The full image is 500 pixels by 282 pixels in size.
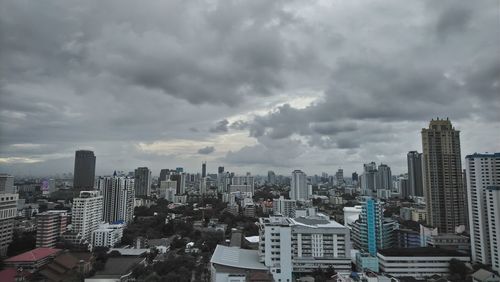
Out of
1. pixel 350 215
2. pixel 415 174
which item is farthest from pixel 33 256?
pixel 415 174

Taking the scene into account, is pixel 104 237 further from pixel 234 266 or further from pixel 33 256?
pixel 234 266

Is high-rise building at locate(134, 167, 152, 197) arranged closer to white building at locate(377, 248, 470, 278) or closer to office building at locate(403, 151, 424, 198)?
office building at locate(403, 151, 424, 198)

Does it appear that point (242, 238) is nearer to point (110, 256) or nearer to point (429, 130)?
point (110, 256)

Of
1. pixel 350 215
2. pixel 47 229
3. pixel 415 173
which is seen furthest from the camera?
pixel 415 173

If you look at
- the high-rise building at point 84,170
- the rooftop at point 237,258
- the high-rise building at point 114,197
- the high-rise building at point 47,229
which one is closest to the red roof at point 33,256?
the high-rise building at point 47,229

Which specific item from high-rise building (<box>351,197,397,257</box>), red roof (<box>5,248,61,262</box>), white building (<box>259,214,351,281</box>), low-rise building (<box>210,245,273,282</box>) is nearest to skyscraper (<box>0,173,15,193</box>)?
red roof (<box>5,248,61,262</box>)

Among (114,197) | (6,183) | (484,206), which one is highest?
(6,183)

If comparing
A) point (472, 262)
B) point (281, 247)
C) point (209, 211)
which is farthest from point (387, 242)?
point (209, 211)

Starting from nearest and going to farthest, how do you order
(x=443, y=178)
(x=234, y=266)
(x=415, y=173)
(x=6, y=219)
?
(x=234, y=266) < (x=6, y=219) < (x=443, y=178) < (x=415, y=173)
